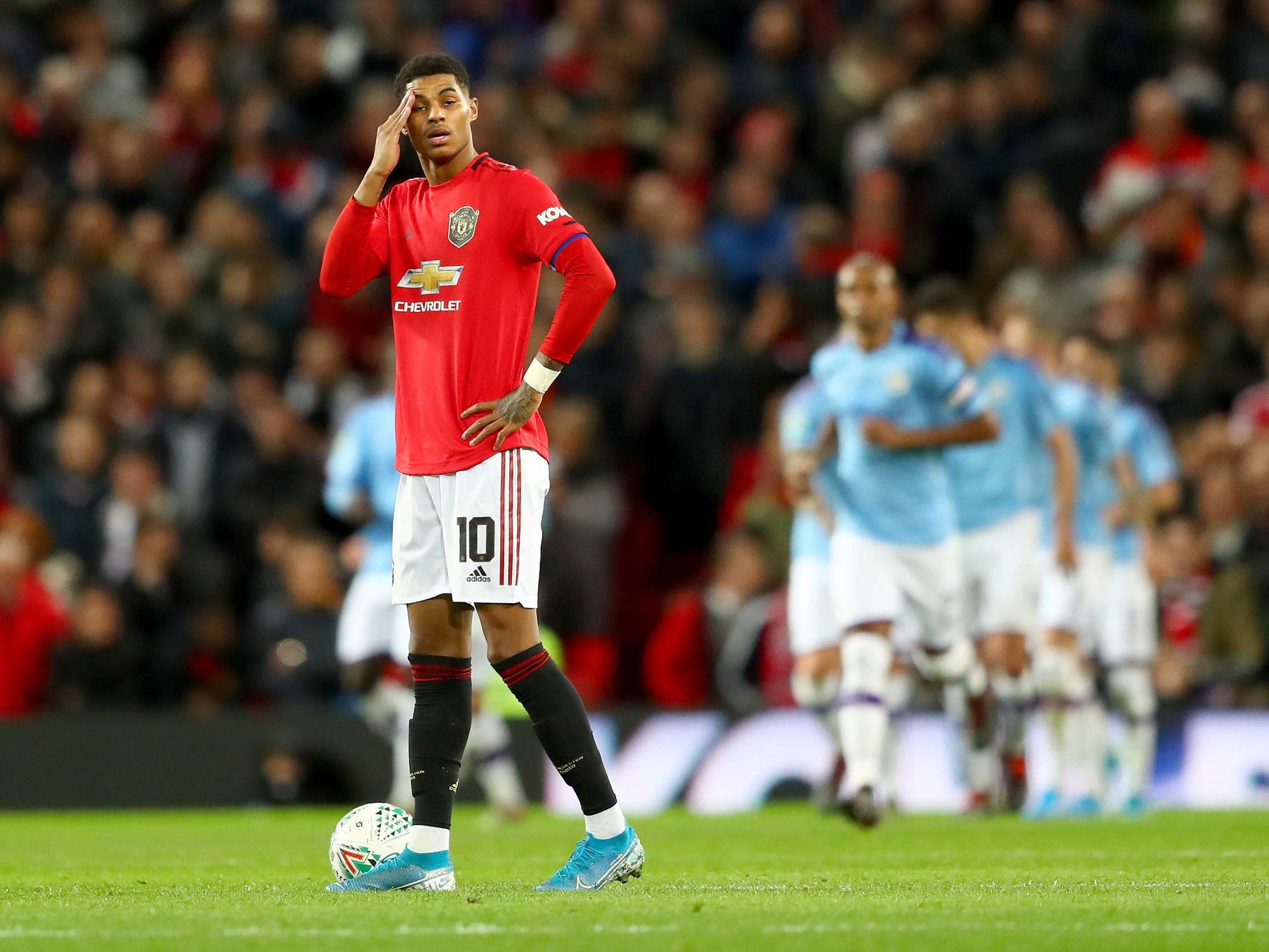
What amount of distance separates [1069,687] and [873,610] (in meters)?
3.08

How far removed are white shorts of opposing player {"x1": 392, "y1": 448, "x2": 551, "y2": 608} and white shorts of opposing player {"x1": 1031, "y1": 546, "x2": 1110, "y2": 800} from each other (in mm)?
6758

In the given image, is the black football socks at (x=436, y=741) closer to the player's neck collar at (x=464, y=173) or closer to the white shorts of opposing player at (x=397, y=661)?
the player's neck collar at (x=464, y=173)

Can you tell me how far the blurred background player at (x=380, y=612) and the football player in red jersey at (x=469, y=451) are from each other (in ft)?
17.7

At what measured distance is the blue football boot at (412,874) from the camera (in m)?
6.54

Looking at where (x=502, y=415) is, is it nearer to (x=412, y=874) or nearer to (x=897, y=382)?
(x=412, y=874)

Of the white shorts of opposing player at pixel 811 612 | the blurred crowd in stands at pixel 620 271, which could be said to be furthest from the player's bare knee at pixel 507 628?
the blurred crowd in stands at pixel 620 271

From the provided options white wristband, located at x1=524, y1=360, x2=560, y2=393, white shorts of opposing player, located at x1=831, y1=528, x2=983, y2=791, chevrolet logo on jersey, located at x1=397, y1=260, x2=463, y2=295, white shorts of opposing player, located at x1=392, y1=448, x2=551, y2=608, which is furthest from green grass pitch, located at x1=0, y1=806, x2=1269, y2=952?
chevrolet logo on jersey, located at x1=397, y1=260, x2=463, y2=295

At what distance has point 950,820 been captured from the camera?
466 inches

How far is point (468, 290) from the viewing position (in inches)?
259

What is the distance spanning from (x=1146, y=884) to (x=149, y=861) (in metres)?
4.20

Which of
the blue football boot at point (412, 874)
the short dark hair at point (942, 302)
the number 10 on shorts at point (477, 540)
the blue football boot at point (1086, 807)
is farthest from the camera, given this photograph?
the blue football boot at point (1086, 807)

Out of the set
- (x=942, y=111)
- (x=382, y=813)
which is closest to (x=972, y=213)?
(x=942, y=111)

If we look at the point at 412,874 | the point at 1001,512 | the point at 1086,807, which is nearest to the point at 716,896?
the point at 412,874

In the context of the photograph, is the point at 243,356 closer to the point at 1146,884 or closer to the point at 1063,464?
the point at 1063,464
